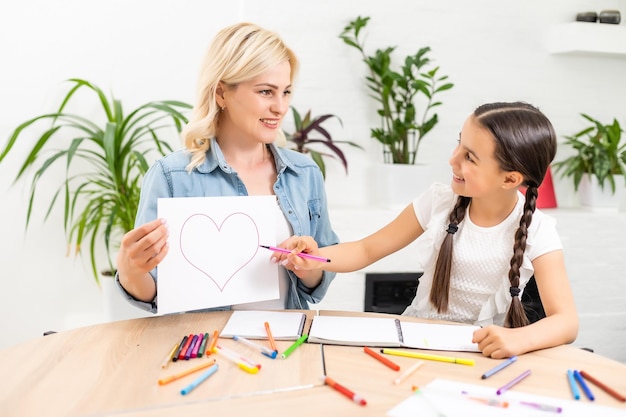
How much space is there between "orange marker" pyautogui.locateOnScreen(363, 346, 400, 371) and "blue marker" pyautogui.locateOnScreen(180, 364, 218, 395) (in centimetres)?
28

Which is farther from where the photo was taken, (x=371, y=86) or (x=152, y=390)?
(x=371, y=86)

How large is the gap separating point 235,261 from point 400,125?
1.47 m

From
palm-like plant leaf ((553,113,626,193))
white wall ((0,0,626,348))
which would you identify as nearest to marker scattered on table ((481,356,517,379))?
white wall ((0,0,626,348))

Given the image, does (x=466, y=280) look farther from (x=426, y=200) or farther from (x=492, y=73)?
(x=492, y=73)

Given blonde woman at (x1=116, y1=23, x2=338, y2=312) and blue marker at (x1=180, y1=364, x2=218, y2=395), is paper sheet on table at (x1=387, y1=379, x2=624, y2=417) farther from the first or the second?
blonde woman at (x1=116, y1=23, x2=338, y2=312)

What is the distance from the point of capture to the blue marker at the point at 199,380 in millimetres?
880

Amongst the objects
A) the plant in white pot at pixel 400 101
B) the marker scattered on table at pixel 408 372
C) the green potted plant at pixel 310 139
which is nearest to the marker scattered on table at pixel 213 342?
the marker scattered on table at pixel 408 372

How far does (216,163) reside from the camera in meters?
1.50

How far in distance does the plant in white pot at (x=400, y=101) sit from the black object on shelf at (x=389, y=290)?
0.35 m

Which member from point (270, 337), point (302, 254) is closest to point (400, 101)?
point (302, 254)

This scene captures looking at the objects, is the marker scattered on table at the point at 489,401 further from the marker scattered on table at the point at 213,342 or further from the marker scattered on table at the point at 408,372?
the marker scattered on table at the point at 213,342

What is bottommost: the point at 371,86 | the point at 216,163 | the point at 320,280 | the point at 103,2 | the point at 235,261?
the point at 320,280

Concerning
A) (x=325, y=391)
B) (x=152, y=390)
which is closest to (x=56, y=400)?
(x=152, y=390)

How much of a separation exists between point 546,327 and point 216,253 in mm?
699
